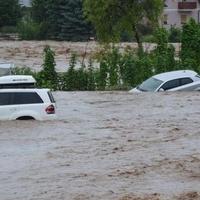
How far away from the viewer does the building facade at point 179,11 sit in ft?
285

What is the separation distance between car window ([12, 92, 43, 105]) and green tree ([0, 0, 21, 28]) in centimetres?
6982

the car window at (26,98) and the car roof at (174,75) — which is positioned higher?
the car window at (26,98)

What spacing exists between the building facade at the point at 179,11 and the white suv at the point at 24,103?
6710cm

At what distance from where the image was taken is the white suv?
20.1 metres

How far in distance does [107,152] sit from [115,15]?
2290cm

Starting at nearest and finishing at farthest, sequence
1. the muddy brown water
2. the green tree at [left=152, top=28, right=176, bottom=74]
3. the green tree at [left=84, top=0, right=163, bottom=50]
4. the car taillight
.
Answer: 1. the muddy brown water
2. the car taillight
3. the green tree at [left=152, top=28, right=176, bottom=74]
4. the green tree at [left=84, top=0, right=163, bottom=50]

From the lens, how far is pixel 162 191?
41.4ft

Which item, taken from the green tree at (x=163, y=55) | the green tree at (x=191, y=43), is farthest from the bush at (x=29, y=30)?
the green tree at (x=191, y=43)

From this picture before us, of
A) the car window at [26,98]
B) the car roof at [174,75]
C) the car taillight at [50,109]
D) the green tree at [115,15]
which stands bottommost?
the car roof at [174,75]

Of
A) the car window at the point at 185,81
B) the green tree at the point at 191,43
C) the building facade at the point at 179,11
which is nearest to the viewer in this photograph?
the car window at the point at 185,81

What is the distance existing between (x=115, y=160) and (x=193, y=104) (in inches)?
370

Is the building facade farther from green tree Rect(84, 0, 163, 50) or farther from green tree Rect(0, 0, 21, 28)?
green tree Rect(84, 0, 163, 50)

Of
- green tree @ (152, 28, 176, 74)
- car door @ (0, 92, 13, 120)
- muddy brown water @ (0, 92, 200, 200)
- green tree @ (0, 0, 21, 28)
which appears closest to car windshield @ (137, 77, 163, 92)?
muddy brown water @ (0, 92, 200, 200)

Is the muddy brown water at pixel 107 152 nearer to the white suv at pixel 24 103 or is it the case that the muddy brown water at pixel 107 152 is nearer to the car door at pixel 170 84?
the white suv at pixel 24 103
